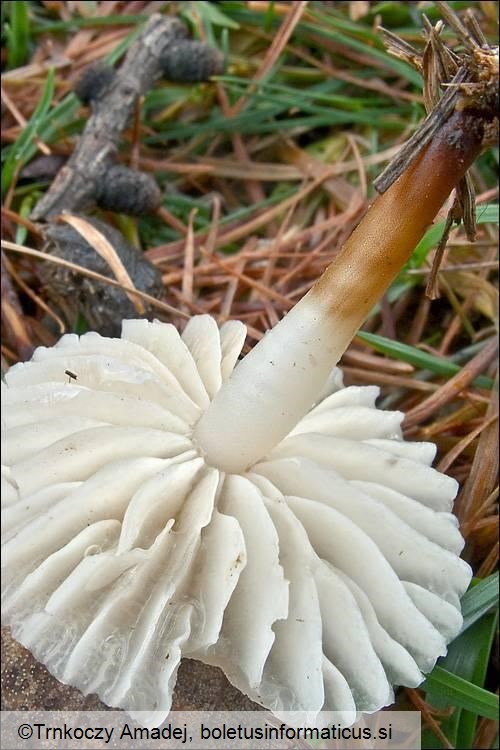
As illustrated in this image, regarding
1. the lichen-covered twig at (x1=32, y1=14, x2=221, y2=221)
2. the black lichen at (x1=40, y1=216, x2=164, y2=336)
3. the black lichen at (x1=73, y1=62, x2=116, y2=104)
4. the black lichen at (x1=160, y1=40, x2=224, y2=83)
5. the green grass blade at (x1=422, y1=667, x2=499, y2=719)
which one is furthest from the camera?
the black lichen at (x1=160, y1=40, x2=224, y2=83)

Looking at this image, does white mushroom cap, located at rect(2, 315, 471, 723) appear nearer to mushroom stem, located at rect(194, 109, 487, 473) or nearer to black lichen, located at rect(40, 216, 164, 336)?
mushroom stem, located at rect(194, 109, 487, 473)

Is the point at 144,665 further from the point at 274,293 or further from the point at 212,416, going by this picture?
the point at 274,293

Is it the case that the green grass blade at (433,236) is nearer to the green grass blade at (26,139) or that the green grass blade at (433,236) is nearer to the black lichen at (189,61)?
the black lichen at (189,61)

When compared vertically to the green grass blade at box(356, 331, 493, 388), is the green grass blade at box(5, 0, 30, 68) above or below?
above

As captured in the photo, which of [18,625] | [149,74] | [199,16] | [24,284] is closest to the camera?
[18,625]

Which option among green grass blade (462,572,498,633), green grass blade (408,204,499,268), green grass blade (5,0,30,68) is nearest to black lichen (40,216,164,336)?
green grass blade (408,204,499,268)

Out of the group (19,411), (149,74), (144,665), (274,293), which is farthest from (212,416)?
(149,74)

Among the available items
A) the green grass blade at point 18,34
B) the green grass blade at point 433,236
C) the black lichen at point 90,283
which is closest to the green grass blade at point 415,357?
Answer: the green grass blade at point 433,236
